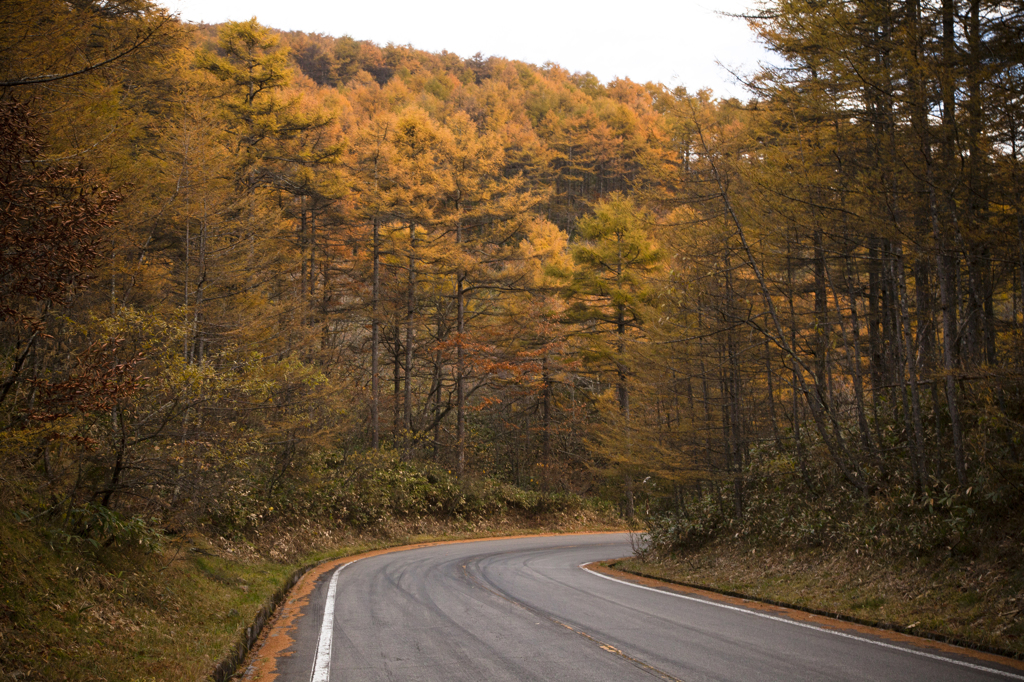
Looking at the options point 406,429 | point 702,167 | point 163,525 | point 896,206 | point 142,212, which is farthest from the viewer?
point 406,429

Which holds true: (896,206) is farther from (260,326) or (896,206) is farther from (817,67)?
(260,326)

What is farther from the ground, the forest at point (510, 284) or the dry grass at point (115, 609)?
the forest at point (510, 284)

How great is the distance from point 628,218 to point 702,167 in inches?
547

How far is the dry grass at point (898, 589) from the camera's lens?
7.02m

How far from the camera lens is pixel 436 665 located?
5941 millimetres

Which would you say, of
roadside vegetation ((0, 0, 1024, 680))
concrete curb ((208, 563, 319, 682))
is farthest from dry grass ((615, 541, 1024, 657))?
concrete curb ((208, 563, 319, 682))

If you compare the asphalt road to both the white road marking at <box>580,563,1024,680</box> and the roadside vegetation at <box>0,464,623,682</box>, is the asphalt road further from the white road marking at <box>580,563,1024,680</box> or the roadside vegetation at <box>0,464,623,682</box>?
the roadside vegetation at <box>0,464,623,682</box>

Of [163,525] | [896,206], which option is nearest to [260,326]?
[163,525]

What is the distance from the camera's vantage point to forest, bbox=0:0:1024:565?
24.7 feet

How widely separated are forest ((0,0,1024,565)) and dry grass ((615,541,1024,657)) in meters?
0.48

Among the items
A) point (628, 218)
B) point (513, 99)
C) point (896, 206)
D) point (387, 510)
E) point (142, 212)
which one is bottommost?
point (387, 510)

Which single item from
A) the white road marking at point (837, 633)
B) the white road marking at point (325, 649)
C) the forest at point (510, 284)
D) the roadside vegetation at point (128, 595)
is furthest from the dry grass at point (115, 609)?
the white road marking at point (837, 633)

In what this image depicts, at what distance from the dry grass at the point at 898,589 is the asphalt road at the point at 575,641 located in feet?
2.09

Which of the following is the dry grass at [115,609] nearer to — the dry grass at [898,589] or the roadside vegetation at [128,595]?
the roadside vegetation at [128,595]
